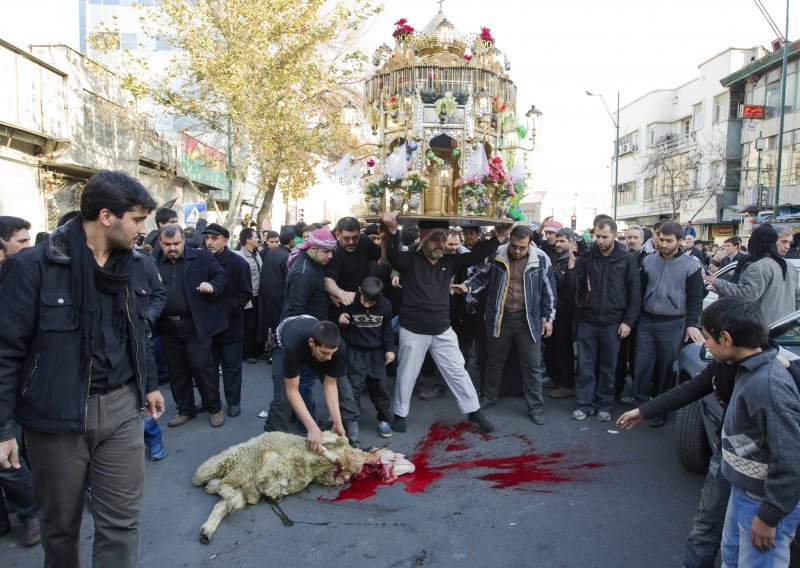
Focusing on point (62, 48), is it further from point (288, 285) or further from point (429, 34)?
point (288, 285)

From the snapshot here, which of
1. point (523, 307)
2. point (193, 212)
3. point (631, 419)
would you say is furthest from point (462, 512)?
point (193, 212)

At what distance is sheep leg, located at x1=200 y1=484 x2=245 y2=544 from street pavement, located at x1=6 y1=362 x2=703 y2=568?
0.21ft

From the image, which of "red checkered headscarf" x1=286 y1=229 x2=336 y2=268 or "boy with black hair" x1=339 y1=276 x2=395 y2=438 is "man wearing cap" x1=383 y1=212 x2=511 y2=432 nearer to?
"boy with black hair" x1=339 y1=276 x2=395 y2=438

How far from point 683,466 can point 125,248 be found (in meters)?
4.55

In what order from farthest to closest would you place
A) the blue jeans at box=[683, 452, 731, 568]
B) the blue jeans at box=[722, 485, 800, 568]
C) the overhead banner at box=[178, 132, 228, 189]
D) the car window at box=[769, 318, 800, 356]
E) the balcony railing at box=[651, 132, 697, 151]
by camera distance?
the balcony railing at box=[651, 132, 697, 151] → the overhead banner at box=[178, 132, 228, 189] → the car window at box=[769, 318, 800, 356] → the blue jeans at box=[683, 452, 731, 568] → the blue jeans at box=[722, 485, 800, 568]

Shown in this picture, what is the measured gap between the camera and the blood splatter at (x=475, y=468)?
419cm

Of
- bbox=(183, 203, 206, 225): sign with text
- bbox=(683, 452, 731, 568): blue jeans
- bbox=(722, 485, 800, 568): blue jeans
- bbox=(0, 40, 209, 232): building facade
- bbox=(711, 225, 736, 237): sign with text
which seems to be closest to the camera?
bbox=(722, 485, 800, 568): blue jeans

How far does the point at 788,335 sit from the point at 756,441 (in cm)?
214

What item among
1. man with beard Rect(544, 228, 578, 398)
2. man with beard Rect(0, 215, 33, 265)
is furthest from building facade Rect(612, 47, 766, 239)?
man with beard Rect(0, 215, 33, 265)

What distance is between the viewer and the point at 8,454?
2365 mm

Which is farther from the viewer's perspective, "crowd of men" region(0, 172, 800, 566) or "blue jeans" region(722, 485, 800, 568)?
"crowd of men" region(0, 172, 800, 566)

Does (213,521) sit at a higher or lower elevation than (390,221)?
lower

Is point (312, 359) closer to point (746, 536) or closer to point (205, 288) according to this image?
point (205, 288)

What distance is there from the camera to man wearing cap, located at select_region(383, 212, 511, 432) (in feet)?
17.6
